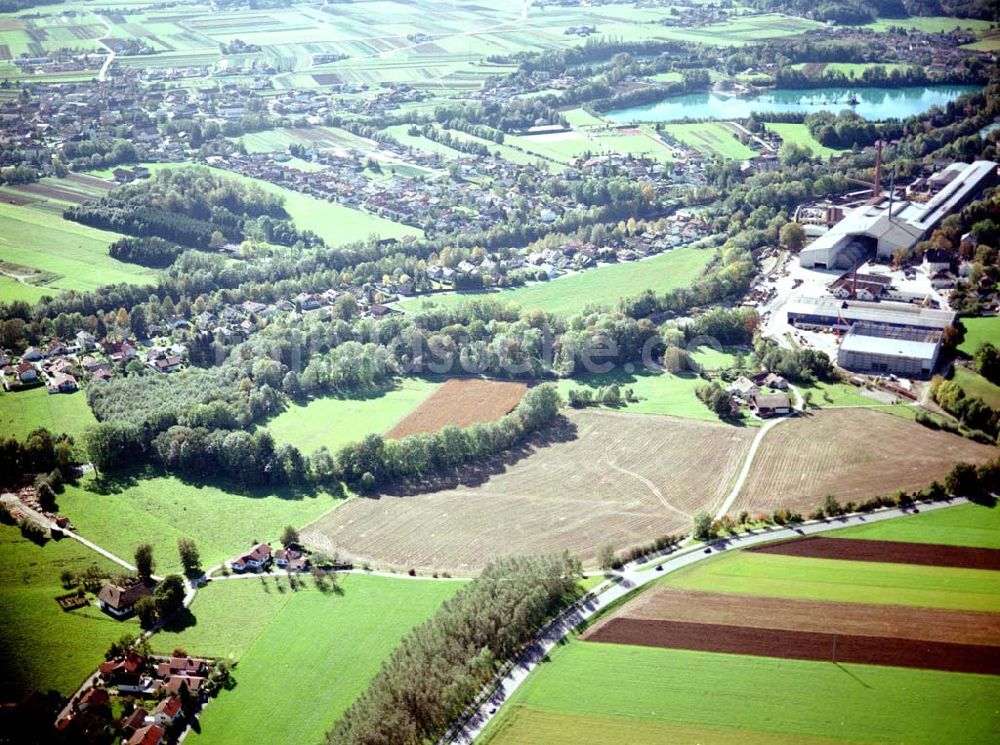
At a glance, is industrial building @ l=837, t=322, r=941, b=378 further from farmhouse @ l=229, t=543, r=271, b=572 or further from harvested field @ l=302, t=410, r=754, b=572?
farmhouse @ l=229, t=543, r=271, b=572

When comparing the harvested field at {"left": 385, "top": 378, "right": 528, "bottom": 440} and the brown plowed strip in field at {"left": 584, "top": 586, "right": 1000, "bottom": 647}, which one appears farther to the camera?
the harvested field at {"left": 385, "top": 378, "right": 528, "bottom": 440}

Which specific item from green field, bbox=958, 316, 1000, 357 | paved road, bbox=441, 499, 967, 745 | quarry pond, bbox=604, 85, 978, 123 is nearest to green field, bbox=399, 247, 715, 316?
→ green field, bbox=958, 316, 1000, 357

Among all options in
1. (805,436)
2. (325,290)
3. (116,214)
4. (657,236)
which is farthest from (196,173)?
(805,436)

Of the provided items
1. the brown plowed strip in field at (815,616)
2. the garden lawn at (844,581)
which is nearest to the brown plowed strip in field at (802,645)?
the brown plowed strip in field at (815,616)

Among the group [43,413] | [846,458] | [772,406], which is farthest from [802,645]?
[43,413]

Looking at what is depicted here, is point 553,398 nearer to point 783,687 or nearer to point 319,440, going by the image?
point 319,440

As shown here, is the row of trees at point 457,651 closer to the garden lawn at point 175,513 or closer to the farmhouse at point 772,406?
the garden lawn at point 175,513
